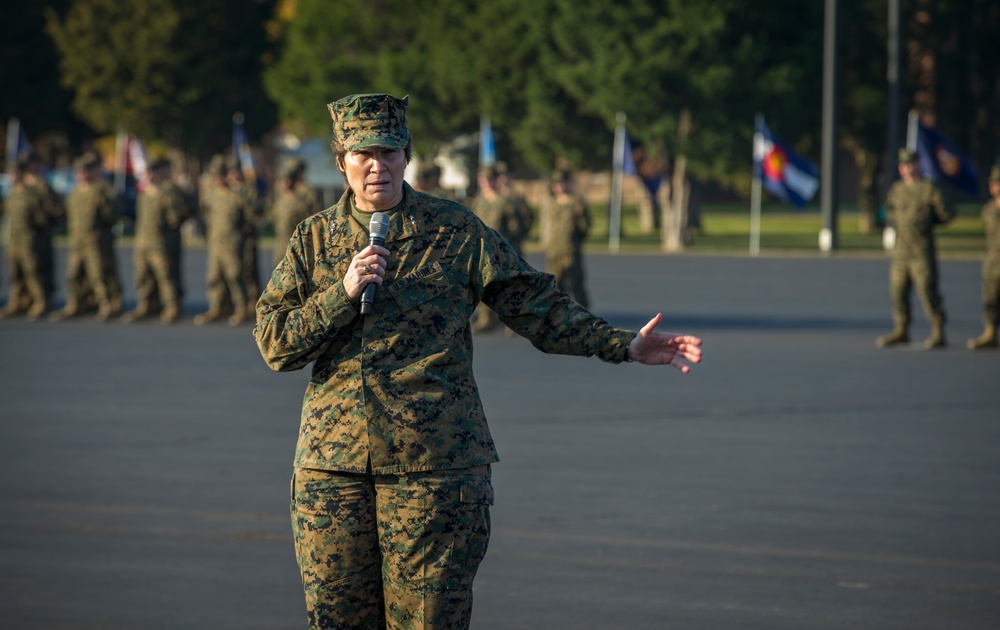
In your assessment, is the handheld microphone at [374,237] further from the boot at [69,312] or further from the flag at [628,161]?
the flag at [628,161]

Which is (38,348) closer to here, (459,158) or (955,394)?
(955,394)

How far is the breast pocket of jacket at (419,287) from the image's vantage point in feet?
15.0

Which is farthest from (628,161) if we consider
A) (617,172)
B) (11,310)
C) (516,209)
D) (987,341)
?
(987,341)

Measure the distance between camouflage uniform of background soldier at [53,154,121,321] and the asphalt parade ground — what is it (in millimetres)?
3959

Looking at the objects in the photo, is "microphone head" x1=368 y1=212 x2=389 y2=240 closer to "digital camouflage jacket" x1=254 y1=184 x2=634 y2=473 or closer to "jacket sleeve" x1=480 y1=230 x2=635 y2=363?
"digital camouflage jacket" x1=254 y1=184 x2=634 y2=473

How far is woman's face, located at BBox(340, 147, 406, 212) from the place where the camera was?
14.9 ft

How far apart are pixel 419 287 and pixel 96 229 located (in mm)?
17901

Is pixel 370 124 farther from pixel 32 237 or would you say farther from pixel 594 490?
pixel 32 237

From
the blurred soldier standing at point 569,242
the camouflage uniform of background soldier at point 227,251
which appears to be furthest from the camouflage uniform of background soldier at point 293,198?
the blurred soldier standing at point 569,242

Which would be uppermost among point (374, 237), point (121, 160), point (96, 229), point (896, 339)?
point (121, 160)

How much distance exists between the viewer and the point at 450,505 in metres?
4.54

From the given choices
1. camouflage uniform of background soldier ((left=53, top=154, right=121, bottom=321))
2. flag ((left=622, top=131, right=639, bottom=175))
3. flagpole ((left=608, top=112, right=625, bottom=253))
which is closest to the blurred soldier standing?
camouflage uniform of background soldier ((left=53, top=154, right=121, bottom=321))

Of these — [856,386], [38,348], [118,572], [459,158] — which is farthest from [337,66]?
[118,572]

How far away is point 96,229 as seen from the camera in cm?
2175
